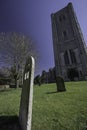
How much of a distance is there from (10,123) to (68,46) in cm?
3665

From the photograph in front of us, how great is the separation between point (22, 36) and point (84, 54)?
22628 millimetres

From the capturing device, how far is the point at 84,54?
3338cm

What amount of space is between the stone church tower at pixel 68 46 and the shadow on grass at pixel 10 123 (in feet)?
96.3

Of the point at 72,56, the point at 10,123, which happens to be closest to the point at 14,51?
the point at 10,123

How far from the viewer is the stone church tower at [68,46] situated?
109ft

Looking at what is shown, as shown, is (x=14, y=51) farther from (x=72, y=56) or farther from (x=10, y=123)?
(x=72, y=56)

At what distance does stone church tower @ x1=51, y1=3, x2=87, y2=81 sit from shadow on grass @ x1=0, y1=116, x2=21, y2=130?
29.4 metres

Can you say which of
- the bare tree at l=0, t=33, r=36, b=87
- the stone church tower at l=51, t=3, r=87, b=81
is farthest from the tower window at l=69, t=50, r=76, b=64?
the bare tree at l=0, t=33, r=36, b=87

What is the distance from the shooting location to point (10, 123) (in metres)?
3.32

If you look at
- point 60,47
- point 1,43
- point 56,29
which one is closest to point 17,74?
point 1,43

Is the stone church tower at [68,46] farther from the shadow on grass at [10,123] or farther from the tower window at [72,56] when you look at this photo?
the shadow on grass at [10,123]

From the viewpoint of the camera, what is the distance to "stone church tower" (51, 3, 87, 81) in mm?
33250

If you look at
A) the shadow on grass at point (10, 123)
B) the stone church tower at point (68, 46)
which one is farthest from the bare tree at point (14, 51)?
the stone church tower at point (68, 46)

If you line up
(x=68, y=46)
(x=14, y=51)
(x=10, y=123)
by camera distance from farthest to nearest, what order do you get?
(x=68, y=46) → (x=14, y=51) → (x=10, y=123)
